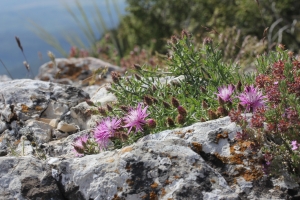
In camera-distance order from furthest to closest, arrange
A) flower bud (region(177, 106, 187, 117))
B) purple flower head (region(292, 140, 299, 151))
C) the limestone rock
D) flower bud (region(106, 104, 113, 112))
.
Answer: the limestone rock, flower bud (region(106, 104, 113, 112)), flower bud (region(177, 106, 187, 117)), purple flower head (region(292, 140, 299, 151))

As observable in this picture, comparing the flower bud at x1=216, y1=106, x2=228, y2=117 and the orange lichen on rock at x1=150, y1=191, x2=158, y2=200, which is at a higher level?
the flower bud at x1=216, y1=106, x2=228, y2=117

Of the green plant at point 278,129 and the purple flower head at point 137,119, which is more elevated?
the purple flower head at point 137,119

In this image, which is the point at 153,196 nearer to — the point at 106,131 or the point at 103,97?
the point at 106,131

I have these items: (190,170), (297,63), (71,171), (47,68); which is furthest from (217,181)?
(47,68)

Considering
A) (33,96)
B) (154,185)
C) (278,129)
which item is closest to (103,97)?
(33,96)

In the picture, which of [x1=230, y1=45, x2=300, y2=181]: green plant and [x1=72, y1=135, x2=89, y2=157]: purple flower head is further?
[x1=72, y1=135, x2=89, y2=157]: purple flower head

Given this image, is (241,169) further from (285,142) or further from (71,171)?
(71,171)

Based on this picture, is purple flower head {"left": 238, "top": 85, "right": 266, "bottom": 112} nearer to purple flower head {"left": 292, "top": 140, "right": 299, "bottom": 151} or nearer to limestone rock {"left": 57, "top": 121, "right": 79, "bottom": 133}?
purple flower head {"left": 292, "top": 140, "right": 299, "bottom": 151}

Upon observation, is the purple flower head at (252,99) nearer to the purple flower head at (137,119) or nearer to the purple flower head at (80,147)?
the purple flower head at (137,119)

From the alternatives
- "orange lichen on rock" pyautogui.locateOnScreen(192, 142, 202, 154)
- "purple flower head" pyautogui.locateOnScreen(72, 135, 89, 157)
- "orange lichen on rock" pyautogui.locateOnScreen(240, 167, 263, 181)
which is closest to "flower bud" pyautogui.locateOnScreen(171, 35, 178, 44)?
"purple flower head" pyautogui.locateOnScreen(72, 135, 89, 157)

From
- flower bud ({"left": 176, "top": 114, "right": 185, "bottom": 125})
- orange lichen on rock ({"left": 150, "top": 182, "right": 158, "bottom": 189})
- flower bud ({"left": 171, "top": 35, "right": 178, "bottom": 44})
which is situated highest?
flower bud ({"left": 171, "top": 35, "right": 178, "bottom": 44})

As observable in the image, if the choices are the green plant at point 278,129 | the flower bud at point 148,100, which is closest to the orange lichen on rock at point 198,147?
the green plant at point 278,129
